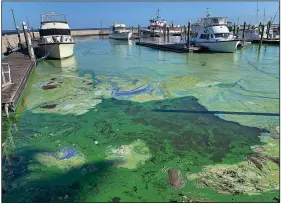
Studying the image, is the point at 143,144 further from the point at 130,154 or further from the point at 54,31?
the point at 54,31

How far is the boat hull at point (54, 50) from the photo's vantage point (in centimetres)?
1998

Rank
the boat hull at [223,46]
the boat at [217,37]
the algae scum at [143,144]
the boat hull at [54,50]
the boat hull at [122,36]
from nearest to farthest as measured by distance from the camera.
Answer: the algae scum at [143,144] → the boat hull at [54,50] → the boat hull at [223,46] → the boat at [217,37] → the boat hull at [122,36]

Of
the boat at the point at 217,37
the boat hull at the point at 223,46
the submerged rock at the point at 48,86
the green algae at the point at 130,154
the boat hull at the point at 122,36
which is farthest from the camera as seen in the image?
the boat hull at the point at 122,36

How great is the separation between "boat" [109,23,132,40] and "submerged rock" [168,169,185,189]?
42.8 metres

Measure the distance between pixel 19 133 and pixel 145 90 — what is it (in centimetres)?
564

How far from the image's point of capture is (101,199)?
14.8ft

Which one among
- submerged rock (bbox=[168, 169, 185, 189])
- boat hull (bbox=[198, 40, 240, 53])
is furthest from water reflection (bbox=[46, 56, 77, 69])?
submerged rock (bbox=[168, 169, 185, 189])

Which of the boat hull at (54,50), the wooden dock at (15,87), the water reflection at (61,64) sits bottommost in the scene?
the water reflection at (61,64)

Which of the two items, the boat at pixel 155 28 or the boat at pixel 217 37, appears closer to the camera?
the boat at pixel 217 37

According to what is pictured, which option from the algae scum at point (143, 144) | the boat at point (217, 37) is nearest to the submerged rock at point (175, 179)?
the algae scum at point (143, 144)

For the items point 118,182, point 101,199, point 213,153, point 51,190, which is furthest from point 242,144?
point 51,190

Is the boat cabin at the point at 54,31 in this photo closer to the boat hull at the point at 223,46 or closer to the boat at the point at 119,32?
the boat hull at the point at 223,46

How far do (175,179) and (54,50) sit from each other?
59.0 ft

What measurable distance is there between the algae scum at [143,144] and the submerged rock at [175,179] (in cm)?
2
